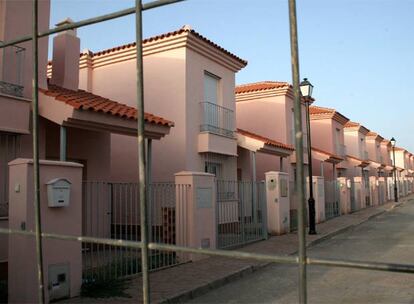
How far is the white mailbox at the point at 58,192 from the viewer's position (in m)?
6.33

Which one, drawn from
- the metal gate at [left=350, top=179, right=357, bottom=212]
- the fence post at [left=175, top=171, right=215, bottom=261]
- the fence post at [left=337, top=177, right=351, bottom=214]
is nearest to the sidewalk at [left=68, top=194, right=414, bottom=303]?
the fence post at [left=175, top=171, right=215, bottom=261]

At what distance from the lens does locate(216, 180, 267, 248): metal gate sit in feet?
→ 40.3

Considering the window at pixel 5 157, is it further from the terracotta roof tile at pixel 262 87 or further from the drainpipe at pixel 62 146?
the terracotta roof tile at pixel 262 87

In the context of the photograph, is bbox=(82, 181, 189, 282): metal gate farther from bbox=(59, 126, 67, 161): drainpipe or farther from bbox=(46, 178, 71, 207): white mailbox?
bbox=(46, 178, 71, 207): white mailbox

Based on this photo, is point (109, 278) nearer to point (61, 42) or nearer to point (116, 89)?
point (61, 42)

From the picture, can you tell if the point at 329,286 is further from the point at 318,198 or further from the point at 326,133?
the point at 326,133

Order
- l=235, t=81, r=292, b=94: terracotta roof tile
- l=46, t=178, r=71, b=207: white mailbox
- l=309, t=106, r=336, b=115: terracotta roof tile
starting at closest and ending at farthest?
l=46, t=178, r=71, b=207: white mailbox
l=235, t=81, r=292, b=94: terracotta roof tile
l=309, t=106, r=336, b=115: terracotta roof tile

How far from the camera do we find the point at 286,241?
513 inches

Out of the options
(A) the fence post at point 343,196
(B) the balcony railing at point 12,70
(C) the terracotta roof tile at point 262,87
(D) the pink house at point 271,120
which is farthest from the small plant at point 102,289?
(A) the fence post at point 343,196

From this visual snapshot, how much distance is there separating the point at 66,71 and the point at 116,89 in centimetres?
376

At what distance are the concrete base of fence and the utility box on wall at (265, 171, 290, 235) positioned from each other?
27.9 ft

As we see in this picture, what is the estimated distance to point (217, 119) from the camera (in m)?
15.9

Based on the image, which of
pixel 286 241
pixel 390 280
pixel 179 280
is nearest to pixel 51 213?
pixel 179 280

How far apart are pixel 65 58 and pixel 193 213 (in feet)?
17.7
